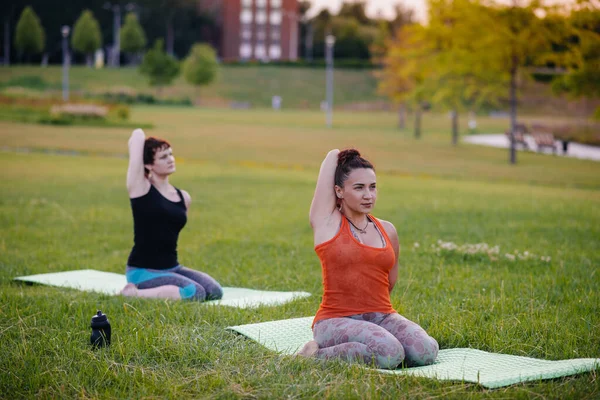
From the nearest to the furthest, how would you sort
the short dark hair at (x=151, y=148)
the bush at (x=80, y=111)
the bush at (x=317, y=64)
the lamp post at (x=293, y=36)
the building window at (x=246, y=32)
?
the short dark hair at (x=151, y=148)
the bush at (x=80, y=111)
the bush at (x=317, y=64)
the building window at (x=246, y=32)
the lamp post at (x=293, y=36)

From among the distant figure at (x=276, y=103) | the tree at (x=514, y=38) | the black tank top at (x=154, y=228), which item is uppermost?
the tree at (x=514, y=38)

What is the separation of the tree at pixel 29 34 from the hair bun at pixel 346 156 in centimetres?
4545

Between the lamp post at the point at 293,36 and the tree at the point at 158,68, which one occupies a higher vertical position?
the lamp post at the point at 293,36

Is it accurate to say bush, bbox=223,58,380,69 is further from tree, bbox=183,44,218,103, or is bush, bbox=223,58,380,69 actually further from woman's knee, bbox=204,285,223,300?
woman's knee, bbox=204,285,223,300

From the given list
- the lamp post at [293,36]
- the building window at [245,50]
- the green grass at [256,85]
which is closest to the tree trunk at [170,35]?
the green grass at [256,85]

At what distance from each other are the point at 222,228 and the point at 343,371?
7332mm

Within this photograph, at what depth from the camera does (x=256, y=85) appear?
85.3 m

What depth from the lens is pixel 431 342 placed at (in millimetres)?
4859

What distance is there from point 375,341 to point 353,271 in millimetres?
466

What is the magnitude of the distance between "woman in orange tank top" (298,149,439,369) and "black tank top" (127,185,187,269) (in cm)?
241

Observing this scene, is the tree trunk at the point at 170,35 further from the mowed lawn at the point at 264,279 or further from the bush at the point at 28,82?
the mowed lawn at the point at 264,279

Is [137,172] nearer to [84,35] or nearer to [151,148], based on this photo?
[151,148]

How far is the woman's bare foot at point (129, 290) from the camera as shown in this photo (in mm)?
6742

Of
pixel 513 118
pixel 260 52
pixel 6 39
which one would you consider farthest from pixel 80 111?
pixel 260 52
